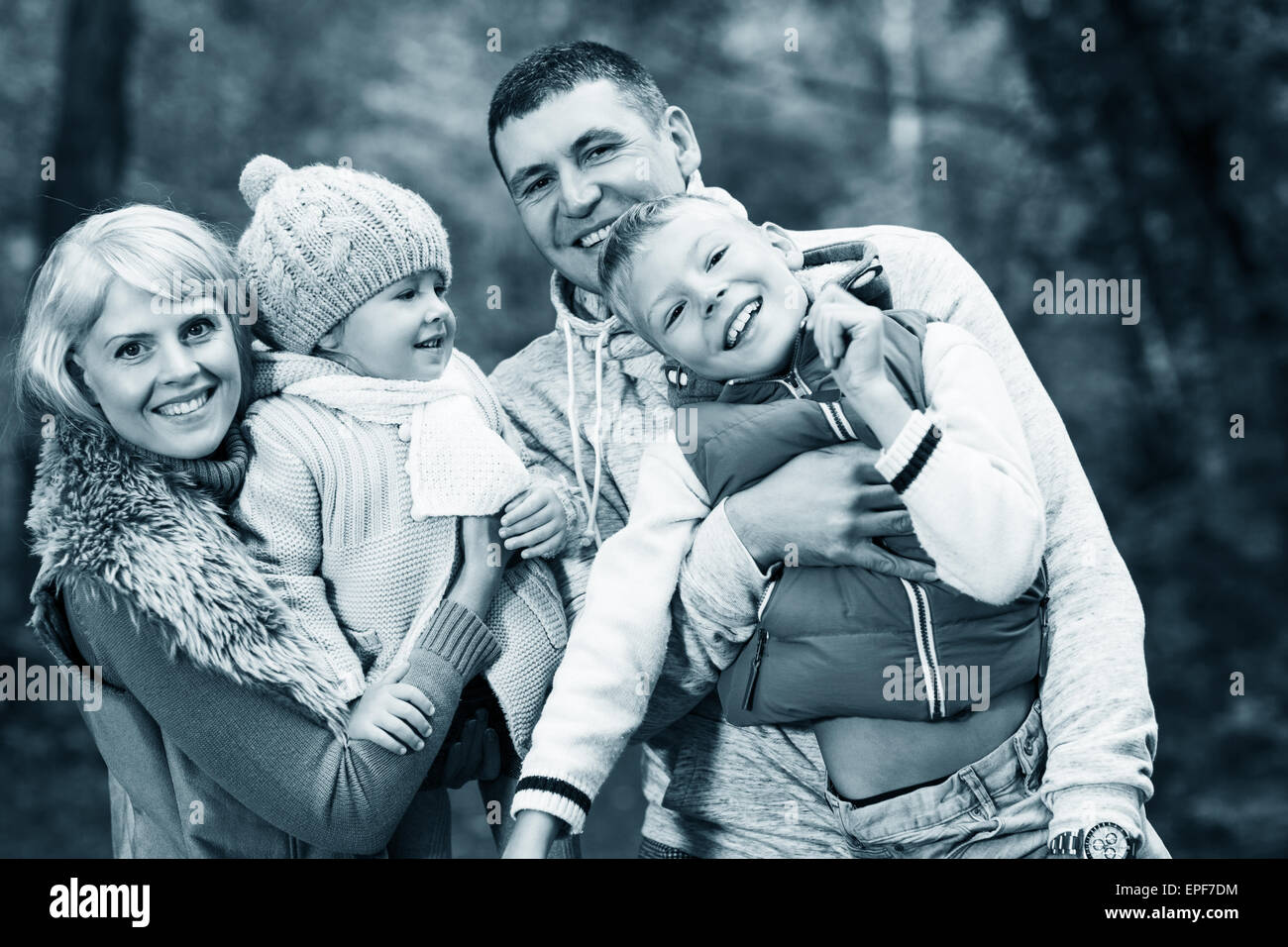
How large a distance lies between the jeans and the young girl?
59 centimetres

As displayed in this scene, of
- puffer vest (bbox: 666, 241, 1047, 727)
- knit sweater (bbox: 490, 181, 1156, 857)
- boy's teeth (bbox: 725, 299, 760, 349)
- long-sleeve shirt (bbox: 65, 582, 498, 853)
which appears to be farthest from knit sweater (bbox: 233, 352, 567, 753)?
boy's teeth (bbox: 725, 299, 760, 349)

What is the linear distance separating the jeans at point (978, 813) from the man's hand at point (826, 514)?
0.96 feet

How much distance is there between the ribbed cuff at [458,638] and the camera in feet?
6.52

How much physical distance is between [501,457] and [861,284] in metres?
0.62

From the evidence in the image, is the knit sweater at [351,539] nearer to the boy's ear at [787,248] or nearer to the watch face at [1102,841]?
the boy's ear at [787,248]

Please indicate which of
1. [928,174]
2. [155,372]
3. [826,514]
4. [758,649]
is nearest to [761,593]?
[758,649]

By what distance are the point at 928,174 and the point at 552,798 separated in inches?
273

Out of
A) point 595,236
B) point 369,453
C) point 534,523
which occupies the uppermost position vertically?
point 595,236

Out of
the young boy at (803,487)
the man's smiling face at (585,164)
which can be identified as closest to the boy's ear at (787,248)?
the young boy at (803,487)

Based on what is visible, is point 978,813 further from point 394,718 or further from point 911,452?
point 394,718

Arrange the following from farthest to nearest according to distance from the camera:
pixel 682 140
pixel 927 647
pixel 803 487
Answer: pixel 682 140
pixel 803 487
pixel 927 647

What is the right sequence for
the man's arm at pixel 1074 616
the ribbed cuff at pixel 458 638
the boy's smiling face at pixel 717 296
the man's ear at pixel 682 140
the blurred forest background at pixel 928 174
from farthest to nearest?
the blurred forest background at pixel 928 174, the man's ear at pixel 682 140, the ribbed cuff at pixel 458 638, the boy's smiling face at pixel 717 296, the man's arm at pixel 1074 616

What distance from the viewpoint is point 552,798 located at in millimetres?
1842
